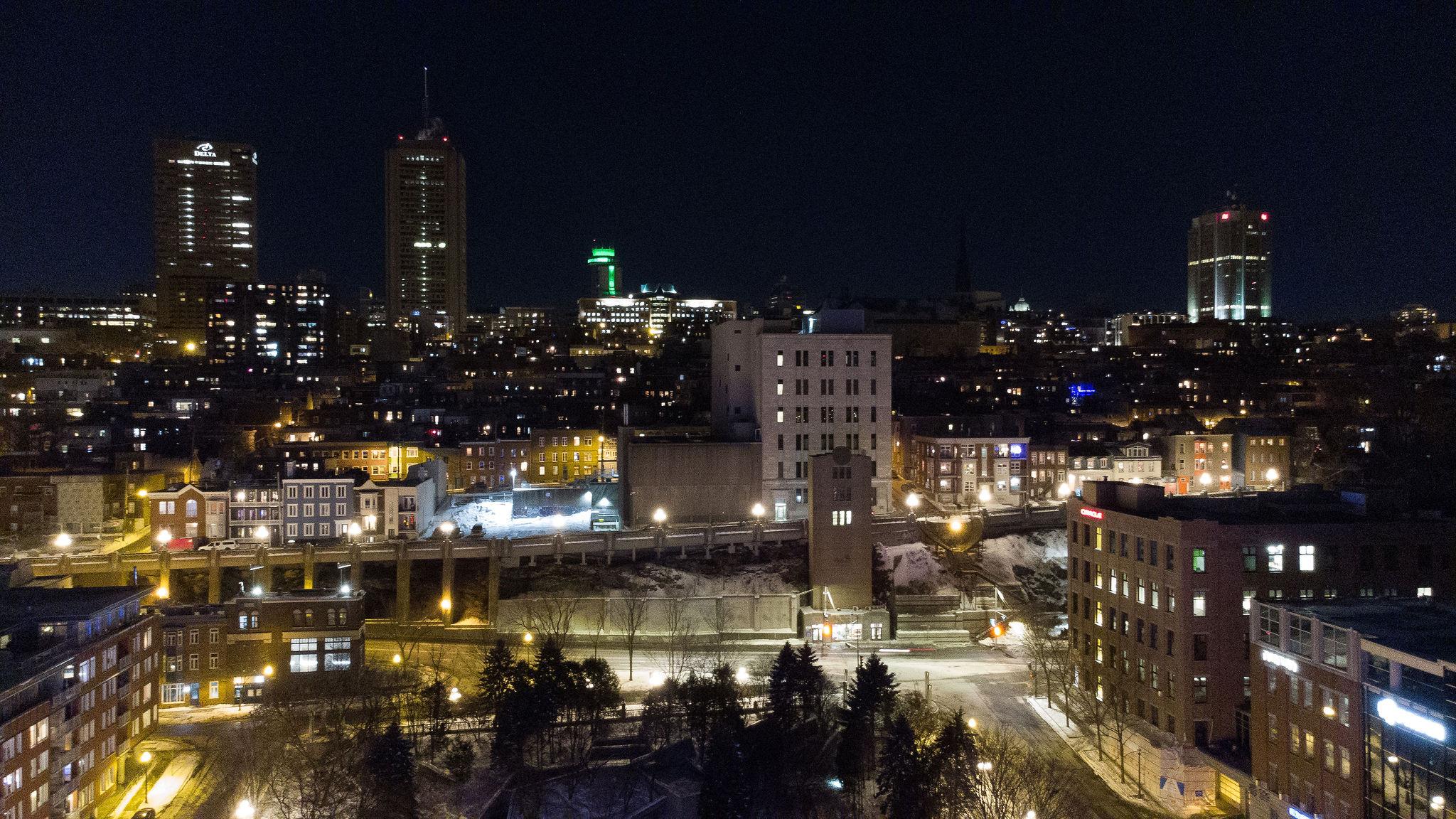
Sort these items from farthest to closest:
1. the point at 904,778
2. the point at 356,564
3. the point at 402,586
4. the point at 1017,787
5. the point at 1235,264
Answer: the point at 1235,264 → the point at 356,564 → the point at 402,586 → the point at 904,778 → the point at 1017,787

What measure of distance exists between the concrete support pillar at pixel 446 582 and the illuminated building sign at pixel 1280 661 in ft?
109

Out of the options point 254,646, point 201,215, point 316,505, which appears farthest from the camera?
point 201,215

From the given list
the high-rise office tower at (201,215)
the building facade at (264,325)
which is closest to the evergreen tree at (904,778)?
the building facade at (264,325)

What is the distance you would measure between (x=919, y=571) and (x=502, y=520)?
74.5ft

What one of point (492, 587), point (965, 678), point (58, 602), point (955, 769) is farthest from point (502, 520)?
point (955, 769)

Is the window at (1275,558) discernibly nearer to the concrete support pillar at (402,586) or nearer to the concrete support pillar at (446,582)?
the concrete support pillar at (446,582)

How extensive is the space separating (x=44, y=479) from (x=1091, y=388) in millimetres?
84944

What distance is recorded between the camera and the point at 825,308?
55.8m

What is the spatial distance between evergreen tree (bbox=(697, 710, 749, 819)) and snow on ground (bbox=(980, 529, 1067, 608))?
23.0m

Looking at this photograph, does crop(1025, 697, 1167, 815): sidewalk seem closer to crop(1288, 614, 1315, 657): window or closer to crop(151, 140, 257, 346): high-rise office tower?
crop(1288, 614, 1315, 657): window

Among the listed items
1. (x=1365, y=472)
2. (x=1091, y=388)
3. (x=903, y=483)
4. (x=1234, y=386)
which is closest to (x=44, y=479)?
(x=903, y=483)

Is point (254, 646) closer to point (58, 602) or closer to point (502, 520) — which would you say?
point (58, 602)

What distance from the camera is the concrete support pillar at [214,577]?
146 feet

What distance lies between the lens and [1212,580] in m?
29.8
